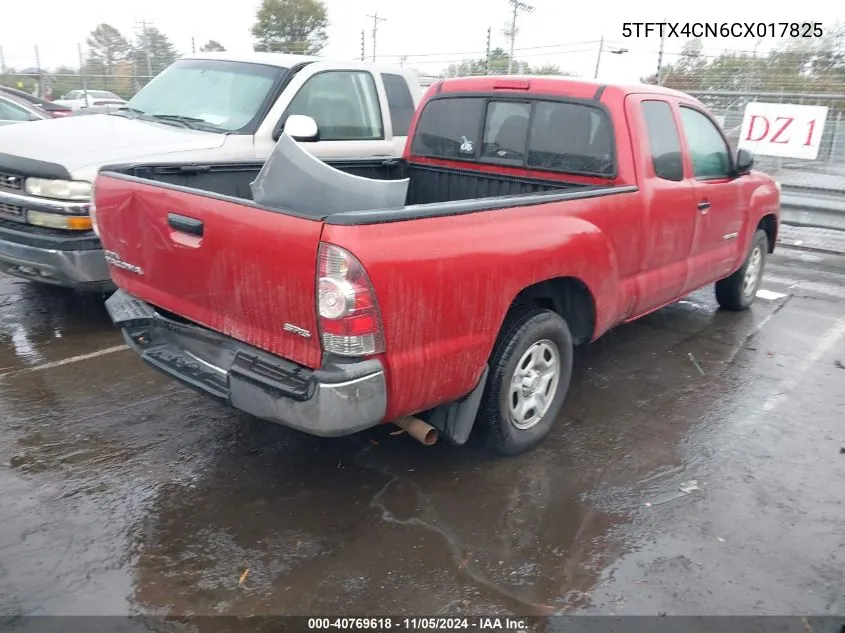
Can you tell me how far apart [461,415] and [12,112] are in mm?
9916

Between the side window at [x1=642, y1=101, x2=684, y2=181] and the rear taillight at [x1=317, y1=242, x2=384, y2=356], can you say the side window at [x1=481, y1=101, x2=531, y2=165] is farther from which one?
the rear taillight at [x1=317, y1=242, x2=384, y2=356]

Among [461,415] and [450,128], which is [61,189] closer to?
[450,128]

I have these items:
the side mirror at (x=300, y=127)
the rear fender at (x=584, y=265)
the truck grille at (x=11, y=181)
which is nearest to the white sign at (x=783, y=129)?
the side mirror at (x=300, y=127)

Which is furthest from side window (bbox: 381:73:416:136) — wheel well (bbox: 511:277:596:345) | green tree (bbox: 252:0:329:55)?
green tree (bbox: 252:0:329:55)

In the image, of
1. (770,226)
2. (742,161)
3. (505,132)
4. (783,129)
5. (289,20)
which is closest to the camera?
(505,132)

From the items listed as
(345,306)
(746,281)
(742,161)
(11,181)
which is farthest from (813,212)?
(11,181)

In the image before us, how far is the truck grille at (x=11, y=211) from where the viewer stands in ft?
Answer: 16.8

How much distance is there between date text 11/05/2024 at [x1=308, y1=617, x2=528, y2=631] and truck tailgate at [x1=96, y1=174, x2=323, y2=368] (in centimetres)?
97

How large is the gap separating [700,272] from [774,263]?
433 centimetres

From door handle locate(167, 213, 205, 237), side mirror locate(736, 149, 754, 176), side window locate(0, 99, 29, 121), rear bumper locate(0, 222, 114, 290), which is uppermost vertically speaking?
side mirror locate(736, 149, 754, 176)

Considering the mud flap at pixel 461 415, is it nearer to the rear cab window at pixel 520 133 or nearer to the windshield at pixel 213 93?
the rear cab window at pixel 520 133

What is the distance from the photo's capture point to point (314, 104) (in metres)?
6.43

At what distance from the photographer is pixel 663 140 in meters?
4.65

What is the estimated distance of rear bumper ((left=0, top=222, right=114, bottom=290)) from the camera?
493 cm
